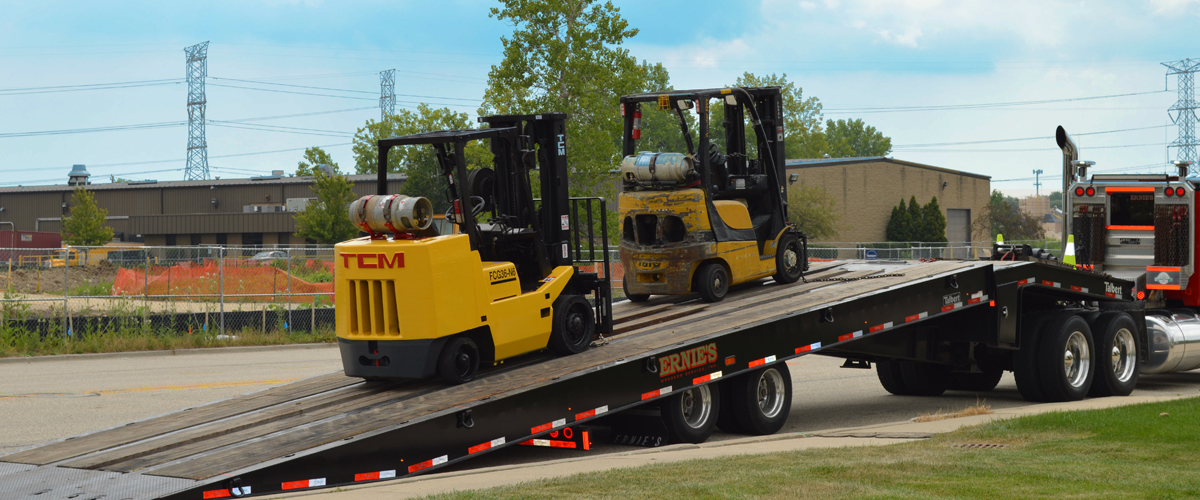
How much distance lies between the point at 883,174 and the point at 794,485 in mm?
59996

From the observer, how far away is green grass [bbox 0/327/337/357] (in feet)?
68.5

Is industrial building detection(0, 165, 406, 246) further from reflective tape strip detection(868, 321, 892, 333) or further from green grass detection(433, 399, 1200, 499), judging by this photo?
green grass detection(433, 399, 1200, 499)

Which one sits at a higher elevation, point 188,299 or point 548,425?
point 188,299

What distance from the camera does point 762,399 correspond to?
11.6m

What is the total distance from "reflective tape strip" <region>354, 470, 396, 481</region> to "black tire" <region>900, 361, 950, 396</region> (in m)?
9.48

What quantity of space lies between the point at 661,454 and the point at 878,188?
57916mm

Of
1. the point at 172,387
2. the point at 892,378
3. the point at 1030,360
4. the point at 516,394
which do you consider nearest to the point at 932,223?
the point at 892,378

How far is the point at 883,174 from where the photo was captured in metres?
65.1

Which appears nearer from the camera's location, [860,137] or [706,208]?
[706,208]

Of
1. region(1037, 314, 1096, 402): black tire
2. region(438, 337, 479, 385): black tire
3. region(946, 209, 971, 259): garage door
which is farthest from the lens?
region(946, 209, 971, 259): garage door

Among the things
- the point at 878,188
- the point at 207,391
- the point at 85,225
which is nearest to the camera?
the point at 207,391

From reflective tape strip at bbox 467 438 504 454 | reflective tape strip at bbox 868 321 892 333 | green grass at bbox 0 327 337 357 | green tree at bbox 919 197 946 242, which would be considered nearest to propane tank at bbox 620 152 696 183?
reflective tape strip at bbox 868 321 892 333

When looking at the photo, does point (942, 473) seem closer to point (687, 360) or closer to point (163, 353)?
point (687, 360)

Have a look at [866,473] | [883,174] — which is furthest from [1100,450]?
[883,174]
